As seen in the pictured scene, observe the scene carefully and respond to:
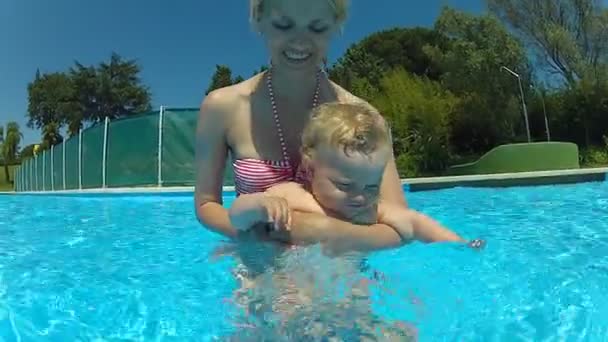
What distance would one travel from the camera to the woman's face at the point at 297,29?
2.30 meters

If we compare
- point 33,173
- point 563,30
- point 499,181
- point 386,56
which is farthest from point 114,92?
point 499,181

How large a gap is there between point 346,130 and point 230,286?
1.08 meters

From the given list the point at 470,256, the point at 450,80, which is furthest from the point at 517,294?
the point at 450,80

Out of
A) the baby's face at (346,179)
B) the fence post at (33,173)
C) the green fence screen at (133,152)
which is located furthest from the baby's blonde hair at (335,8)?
the fence post at (33,173)

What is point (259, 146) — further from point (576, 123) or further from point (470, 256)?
point (576, 123)

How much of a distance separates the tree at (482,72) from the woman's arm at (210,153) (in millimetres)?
23045

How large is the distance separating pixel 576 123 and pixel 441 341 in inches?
991

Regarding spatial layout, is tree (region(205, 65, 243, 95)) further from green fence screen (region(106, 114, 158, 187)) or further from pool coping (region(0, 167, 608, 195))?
pool coping (region(0, 167, 608, 195))

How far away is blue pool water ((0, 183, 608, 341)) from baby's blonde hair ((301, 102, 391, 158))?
18.0 inches

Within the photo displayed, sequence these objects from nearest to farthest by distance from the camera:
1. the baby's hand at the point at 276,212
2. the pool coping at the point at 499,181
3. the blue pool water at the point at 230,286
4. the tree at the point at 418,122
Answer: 1. the baby's hand at the point at 276,212
2. the blue pool water at the point at 230,286
3. the pool coping at the point at 499,181
4. the tree at the point at 418,122

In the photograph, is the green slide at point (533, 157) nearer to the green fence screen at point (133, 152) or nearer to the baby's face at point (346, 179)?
the green fence screen at point (133, 152)

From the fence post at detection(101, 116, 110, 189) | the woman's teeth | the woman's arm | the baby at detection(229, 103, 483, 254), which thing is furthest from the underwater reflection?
the fence post at detection(101, 116, 110, 189)

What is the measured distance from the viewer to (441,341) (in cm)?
237

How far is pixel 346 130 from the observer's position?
207cm
